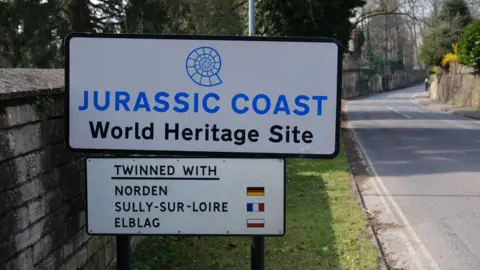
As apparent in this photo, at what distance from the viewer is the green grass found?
5.73 meters

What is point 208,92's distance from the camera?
9.08 ft

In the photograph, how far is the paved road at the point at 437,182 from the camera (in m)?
6.93

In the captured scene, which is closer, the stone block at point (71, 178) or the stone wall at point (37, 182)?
the stone wall at point (37, 182)

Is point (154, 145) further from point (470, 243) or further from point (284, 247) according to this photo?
point (470, 243)

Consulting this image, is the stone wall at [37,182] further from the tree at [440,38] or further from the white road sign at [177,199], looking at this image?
the tree at [440,38]

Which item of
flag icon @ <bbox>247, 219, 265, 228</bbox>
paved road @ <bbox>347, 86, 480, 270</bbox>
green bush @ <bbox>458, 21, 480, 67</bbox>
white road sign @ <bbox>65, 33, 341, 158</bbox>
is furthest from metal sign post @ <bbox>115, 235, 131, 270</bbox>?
A: green bush @ <bbox>458, 21, 480, 67</bbox>

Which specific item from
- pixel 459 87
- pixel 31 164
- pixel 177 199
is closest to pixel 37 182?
pixel 31 164

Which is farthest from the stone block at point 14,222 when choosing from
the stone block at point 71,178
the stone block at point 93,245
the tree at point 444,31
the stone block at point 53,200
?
the tree at point 444,31

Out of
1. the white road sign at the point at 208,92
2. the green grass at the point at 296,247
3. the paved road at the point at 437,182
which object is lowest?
the paved road at the point at 437,182

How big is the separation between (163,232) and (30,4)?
1543 cm

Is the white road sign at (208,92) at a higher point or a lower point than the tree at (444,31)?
lower

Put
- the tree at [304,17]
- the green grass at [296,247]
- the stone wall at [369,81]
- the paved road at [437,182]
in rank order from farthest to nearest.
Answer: the stone wall at [369,81] < the tree at [304,17] < the paved road at [437,182] < the green grass at [296,247]

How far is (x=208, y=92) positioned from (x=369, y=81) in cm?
7668

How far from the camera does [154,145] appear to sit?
283 centimetres
